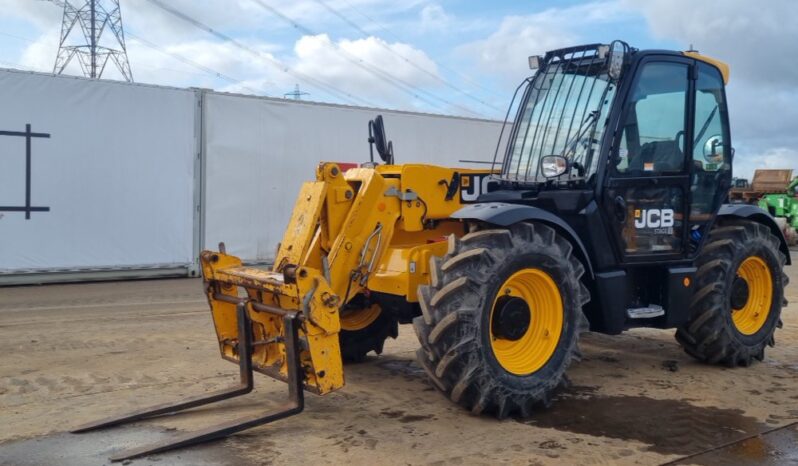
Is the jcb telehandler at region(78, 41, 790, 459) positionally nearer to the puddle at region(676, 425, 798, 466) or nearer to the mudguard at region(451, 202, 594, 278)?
the mudguard at region(451, 202, 594, 278)

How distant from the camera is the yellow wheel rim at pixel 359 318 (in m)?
6.33

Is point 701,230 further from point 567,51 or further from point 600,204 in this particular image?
point 567,51

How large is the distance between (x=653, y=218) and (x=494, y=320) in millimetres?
1905

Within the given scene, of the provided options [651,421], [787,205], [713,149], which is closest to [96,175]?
[713,149]

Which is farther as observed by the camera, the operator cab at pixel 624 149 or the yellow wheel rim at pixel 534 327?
the operator cab at pixel 624 149

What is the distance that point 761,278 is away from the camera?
7.05m

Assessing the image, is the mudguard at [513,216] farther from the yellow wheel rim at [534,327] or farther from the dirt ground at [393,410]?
the dirt ground at [393,410]

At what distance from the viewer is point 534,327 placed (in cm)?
533

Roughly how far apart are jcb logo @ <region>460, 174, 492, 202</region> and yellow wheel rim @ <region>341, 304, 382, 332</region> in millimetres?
1176

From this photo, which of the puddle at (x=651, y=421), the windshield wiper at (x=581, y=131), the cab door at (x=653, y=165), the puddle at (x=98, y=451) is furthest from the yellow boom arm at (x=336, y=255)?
the cab door at (x=653, y=165)

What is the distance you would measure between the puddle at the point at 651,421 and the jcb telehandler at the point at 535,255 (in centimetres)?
23

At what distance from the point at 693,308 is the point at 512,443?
267cm

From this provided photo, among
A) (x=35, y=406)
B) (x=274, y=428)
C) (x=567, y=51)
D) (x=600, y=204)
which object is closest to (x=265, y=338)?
(x=274, y=428)

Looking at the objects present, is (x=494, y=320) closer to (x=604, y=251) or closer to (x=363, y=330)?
(x=604, y=251)
